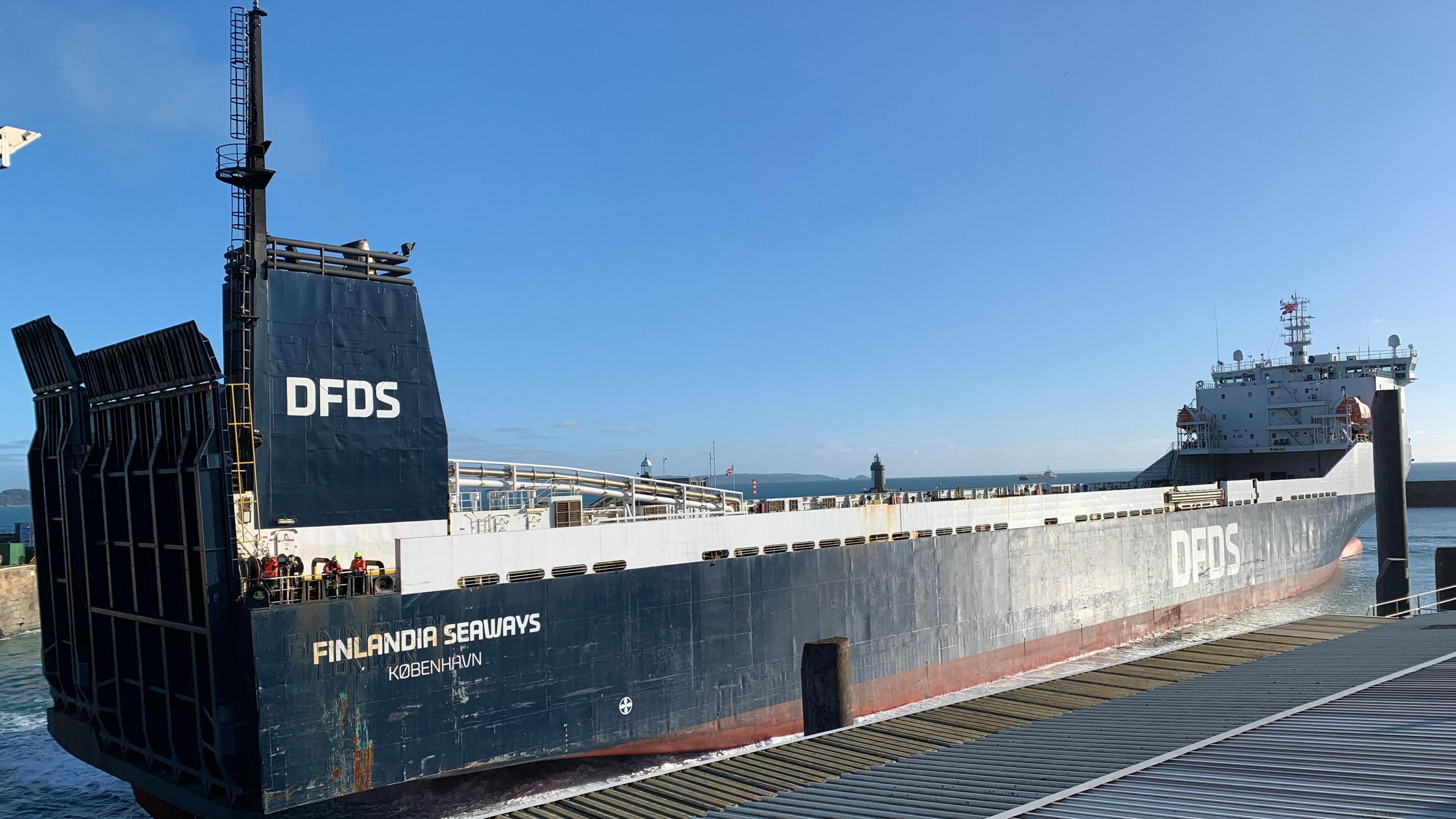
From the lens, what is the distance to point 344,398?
15.0m

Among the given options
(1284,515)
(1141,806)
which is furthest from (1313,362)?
(1141,806)

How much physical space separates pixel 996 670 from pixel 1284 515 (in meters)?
19.9

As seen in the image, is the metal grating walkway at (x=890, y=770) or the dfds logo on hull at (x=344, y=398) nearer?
the metal grating walkway at (x=890, y=770)

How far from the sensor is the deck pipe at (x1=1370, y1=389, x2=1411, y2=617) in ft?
80.5

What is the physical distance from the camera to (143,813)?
17594mm

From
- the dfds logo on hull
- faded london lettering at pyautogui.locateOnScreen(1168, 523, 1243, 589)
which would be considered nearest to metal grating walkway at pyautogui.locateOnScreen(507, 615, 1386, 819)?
the dfds logo on hull

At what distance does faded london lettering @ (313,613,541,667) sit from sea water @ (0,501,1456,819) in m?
1.80

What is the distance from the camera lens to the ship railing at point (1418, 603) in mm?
20578

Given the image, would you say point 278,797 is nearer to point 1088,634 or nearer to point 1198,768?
point 1198,768

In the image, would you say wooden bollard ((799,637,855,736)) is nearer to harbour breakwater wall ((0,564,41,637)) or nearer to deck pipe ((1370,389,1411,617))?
deck pipe ((1370,389,1411,617))

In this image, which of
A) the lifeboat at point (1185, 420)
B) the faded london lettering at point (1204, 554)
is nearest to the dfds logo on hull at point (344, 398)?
the faded london lettering at point (1204, 554)

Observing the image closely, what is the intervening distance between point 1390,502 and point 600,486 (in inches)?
851

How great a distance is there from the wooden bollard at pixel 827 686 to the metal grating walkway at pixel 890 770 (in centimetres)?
28

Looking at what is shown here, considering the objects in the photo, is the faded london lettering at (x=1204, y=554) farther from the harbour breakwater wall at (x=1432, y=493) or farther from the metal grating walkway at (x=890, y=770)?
the harbour breakwater wall at (x=1432, y=493)
